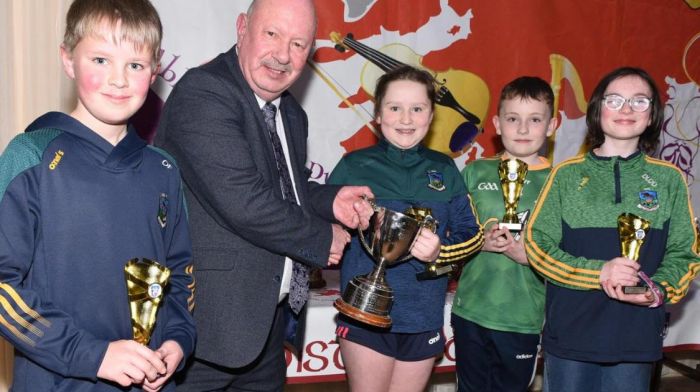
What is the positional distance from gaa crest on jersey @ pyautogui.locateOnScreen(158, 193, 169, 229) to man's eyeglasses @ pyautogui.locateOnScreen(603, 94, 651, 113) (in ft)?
5.54

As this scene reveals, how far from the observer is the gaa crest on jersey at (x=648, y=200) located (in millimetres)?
2502


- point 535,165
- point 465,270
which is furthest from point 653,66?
point 465,270

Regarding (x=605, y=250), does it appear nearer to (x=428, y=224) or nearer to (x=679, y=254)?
(x=679, y=254)

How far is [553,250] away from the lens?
8.32 feet

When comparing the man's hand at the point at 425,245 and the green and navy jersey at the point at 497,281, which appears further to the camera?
the green and navy jersey at the point at 497,281

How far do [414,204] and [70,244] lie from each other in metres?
1.37

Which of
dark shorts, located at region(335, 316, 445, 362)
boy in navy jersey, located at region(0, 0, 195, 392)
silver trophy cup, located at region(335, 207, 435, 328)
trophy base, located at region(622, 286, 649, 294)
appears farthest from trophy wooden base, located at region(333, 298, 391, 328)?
trophy base, located at region(622, 286, 649, 294)

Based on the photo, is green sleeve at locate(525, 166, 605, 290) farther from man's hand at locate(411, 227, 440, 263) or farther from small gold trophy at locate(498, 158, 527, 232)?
man's hand at locate(411, 227, 440, 263)

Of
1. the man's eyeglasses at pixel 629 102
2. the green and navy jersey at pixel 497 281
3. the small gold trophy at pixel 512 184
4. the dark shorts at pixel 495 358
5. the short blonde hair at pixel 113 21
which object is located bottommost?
the dark shorts at pixel 495 358

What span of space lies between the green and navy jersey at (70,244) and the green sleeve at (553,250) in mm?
1362

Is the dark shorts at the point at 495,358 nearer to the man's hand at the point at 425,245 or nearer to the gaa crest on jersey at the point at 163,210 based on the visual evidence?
the man's hand at the point at 425,245

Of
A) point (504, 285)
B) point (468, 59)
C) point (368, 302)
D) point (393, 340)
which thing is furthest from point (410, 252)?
point (468, 59)

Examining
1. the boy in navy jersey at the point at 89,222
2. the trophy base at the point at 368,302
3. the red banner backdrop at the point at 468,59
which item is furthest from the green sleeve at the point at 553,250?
the boy in navy jersey at the point at 89,222

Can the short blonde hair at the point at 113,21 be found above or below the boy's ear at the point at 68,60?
above
